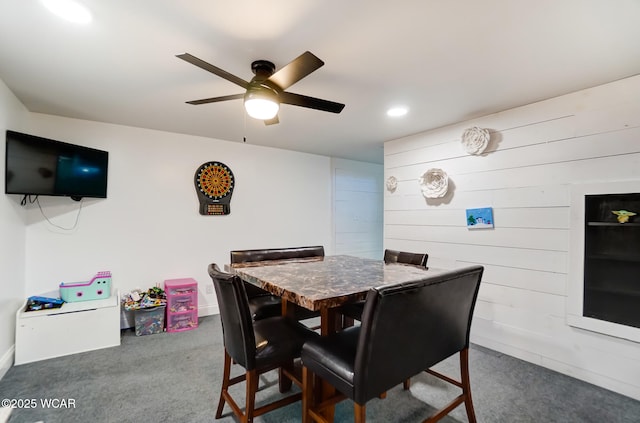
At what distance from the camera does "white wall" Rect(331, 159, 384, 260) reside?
16.5 feet

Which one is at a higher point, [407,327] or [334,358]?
[407,327]

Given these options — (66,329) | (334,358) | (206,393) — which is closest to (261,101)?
(334,358)

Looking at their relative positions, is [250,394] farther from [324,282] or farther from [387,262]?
[387,262]

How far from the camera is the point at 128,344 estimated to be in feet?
9.46

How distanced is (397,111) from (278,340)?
2343 millimetres

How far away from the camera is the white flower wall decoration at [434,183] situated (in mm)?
3211

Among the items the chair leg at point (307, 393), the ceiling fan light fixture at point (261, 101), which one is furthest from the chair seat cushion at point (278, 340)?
the ceiling fan light fixture at point (261, 101)

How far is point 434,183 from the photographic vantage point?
10.9 ft

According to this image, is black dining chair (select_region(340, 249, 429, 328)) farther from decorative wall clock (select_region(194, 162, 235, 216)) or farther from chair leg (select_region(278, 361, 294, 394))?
decorative wall clock (select_region(194, 162, 235, 216))

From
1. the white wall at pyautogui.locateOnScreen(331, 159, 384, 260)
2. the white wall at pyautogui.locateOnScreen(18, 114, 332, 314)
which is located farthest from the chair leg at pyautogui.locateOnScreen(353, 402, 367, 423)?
the white wall at pyautogui.locateOnScreen(331, 159, 384, 260)

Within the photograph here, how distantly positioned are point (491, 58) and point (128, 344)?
13.0 feet

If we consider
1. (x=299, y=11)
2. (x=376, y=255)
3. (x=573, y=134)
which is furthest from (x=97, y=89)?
(x=376, y=255)

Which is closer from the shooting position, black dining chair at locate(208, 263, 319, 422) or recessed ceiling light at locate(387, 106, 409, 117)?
black dining chair at locate(208, 263, 319, 422)

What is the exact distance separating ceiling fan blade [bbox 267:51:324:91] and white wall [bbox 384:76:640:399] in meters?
2.20
